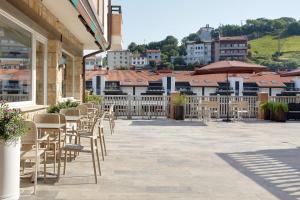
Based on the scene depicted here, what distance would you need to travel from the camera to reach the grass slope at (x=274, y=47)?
478ft

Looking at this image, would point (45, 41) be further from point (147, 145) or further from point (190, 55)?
point (190, 55)

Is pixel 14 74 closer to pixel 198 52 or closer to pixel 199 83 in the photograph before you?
pixel 199 83

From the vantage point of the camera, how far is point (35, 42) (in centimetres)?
793

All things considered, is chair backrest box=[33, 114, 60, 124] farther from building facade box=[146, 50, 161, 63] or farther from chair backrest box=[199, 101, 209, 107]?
building facade box=[146, 50, 161, 63]

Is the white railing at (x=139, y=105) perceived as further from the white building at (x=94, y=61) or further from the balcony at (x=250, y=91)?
the balcony at (x=250, y=91)

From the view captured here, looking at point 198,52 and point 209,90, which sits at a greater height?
point 198,52

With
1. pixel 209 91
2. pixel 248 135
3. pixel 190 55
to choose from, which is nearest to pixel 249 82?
pixel 209 91

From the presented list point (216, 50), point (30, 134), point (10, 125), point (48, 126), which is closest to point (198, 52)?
point (216, 50)

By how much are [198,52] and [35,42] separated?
482 feet

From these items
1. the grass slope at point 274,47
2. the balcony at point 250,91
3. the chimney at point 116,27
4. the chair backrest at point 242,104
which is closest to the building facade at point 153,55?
the grass slope at point 274,47

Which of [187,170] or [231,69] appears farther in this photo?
[231,69]

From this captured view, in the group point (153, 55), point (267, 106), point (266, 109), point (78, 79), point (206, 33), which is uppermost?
point (206, 33)

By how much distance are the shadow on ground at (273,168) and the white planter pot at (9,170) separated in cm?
295

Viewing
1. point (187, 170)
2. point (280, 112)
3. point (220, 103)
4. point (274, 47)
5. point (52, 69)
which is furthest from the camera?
point (274, 47)
